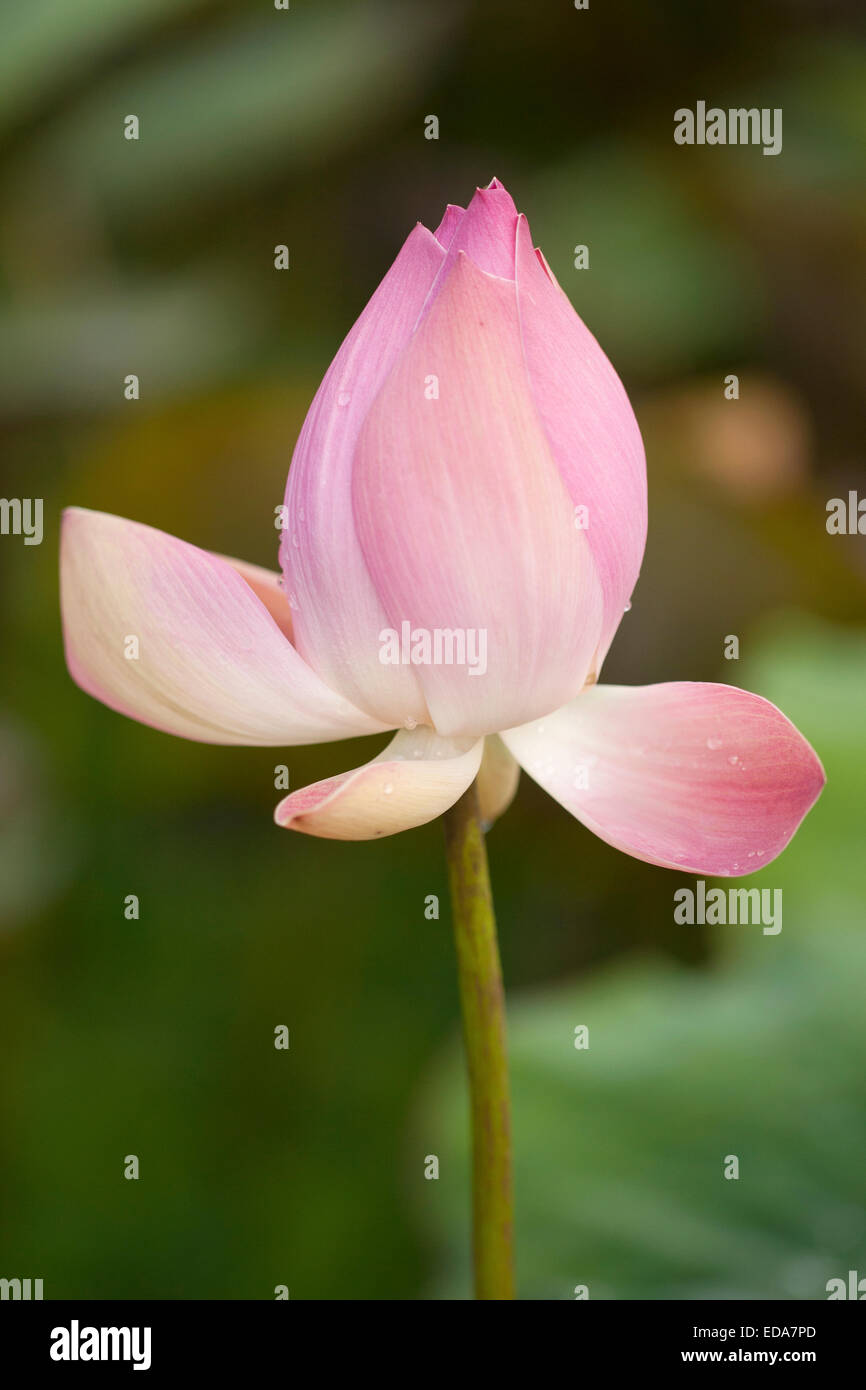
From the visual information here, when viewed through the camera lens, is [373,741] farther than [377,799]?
Yes

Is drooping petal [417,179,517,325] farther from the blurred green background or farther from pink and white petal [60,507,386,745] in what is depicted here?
the blurred green background

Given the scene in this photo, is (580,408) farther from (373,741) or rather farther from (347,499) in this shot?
(373,741)

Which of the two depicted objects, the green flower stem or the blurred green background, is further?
the blurred green background

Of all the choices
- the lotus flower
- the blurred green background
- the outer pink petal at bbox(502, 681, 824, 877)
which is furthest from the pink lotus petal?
the blurred green background

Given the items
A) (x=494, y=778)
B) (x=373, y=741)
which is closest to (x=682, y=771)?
(x=494, y=778)

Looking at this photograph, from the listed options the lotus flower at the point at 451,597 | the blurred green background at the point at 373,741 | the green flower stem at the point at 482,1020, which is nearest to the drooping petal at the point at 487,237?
the lotus flower at the point at 451,597

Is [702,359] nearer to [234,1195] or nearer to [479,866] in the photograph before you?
[234,1195]

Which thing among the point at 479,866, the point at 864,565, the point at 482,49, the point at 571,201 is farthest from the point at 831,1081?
the point at 482,49
